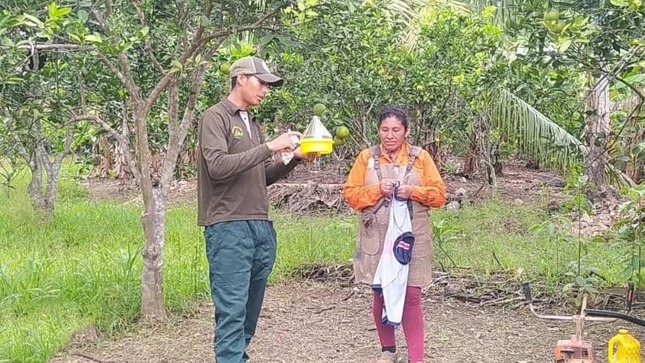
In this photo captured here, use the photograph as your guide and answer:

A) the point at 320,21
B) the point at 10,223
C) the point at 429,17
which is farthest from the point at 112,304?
the point at 429,17

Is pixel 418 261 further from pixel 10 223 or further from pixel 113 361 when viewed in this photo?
pixel 10 223

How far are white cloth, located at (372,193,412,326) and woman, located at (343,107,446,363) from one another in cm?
3

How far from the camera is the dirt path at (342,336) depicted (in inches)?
170

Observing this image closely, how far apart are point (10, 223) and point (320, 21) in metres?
5.14

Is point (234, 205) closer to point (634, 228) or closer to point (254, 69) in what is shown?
point (254, 69)

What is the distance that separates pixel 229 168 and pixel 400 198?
973 mm

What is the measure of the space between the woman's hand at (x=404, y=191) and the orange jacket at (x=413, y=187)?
2cm

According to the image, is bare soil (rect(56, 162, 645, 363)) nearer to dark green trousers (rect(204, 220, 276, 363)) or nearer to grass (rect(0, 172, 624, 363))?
grass (rect(0, 172, 624, 363))

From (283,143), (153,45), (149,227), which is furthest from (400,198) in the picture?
(153,45)

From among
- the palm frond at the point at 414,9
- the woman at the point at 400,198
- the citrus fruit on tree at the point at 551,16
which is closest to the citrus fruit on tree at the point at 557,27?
the citrus fruit on tree at the point at 551,16

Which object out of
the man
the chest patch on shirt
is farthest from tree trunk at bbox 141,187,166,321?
the chest patch on shirt

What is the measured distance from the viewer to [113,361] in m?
4.21

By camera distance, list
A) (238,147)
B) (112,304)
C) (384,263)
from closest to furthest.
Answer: (238,147)
(384,263)
(112,304)

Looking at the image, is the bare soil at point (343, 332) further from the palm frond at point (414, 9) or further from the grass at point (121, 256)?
the palm frond at point (414, 9)
